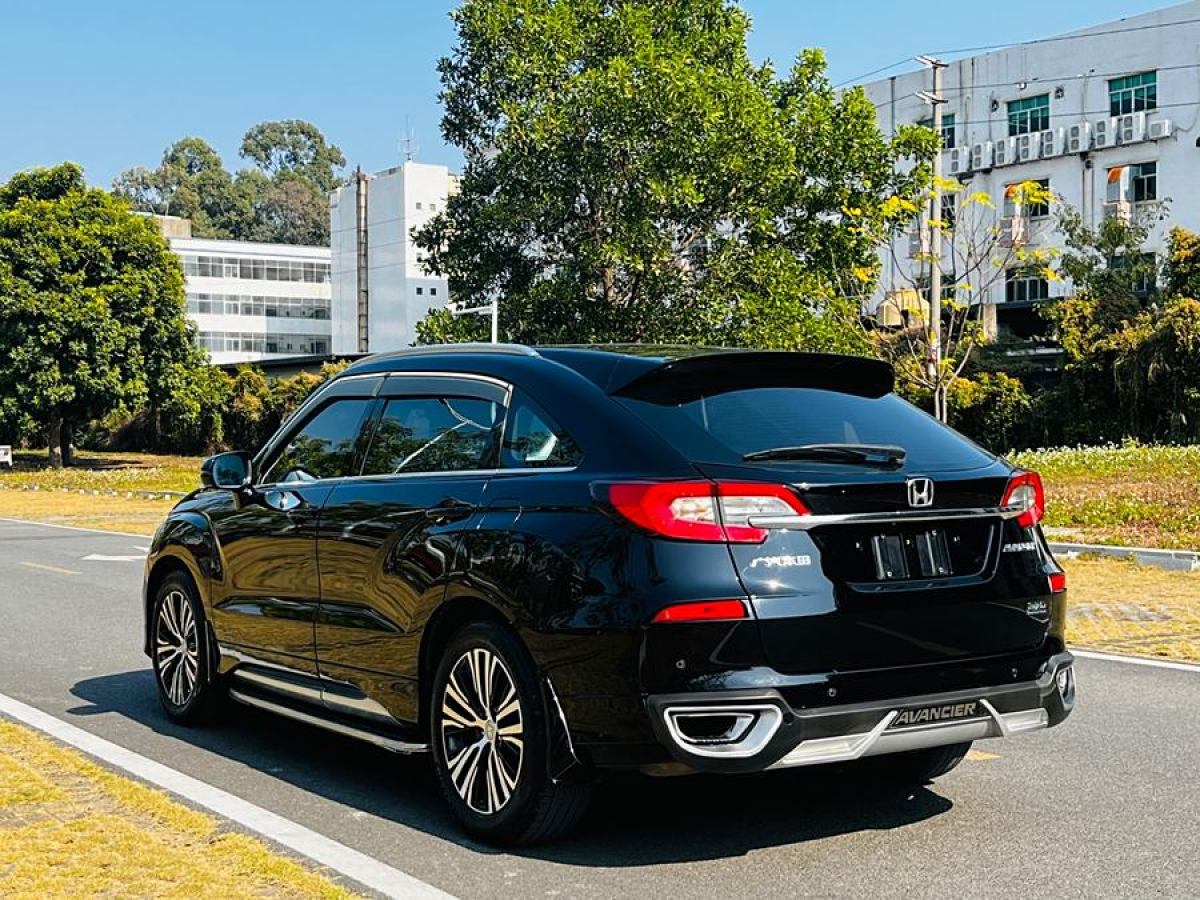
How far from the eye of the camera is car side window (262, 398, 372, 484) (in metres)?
6.64

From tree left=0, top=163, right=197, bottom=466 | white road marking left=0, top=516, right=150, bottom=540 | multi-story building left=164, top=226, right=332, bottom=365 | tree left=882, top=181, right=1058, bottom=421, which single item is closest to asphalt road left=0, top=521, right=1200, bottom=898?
white road marking left=0, top=516, right=150, bottom=540

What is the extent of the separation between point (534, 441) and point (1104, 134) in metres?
43.2

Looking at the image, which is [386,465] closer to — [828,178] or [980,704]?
[980,704]

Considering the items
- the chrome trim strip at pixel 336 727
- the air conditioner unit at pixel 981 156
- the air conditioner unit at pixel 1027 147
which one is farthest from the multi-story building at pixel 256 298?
the chrome trim strip at pixel 336 727

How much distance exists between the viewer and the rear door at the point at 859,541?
4.91 m

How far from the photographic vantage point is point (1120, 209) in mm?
44000

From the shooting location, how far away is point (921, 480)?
5.19m

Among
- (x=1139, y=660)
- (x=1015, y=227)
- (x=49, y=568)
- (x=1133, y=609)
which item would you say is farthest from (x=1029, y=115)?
(x=1139, y=660)

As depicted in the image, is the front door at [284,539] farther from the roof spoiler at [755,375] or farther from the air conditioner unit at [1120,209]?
the air conditioner unit at [1120,209]

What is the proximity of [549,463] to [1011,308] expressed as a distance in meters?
46.0

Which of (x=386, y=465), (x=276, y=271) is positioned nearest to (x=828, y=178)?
(x=386, y=465)

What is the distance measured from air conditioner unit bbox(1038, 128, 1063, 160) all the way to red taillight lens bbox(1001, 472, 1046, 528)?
4344 cm

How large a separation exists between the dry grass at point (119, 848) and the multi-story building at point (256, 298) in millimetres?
98986

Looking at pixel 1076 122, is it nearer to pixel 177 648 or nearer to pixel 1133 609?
pixel 1133 609
